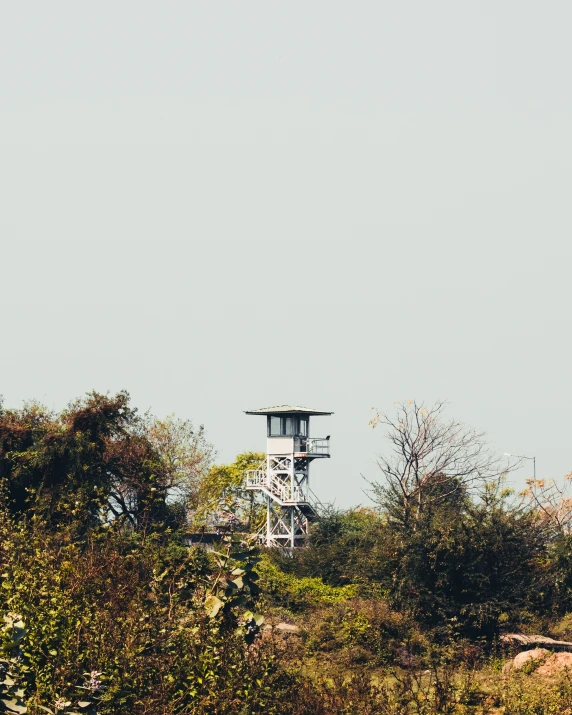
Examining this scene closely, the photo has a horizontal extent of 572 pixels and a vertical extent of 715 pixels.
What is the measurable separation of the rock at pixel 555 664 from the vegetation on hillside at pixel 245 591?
1.24 ft

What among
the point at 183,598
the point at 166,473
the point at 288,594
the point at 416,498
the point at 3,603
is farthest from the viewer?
the point at 166,473

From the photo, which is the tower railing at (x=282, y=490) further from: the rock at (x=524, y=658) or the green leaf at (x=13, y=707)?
the green leaf at (x=13, y=707)

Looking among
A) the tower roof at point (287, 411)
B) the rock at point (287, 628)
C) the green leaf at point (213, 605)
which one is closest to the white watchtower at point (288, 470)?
the tower roof at point (287, 411)

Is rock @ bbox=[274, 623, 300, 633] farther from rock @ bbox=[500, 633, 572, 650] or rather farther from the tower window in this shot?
the tower window

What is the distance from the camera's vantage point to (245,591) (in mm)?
19094

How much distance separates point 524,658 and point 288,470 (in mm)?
31322

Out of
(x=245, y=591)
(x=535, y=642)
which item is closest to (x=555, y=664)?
(x=535, y=642)

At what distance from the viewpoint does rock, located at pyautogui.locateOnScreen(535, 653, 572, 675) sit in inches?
1115

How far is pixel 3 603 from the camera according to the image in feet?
52.9

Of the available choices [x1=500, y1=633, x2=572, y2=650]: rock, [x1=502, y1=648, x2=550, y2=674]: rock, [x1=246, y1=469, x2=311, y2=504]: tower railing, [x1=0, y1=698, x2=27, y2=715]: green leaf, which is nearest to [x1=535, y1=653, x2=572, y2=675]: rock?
[x1=502, y1=648, x2=550, y2=674]: rock

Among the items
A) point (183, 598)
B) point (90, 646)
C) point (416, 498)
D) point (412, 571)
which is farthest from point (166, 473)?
point (90, 646)

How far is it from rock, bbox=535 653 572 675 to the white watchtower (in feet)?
100

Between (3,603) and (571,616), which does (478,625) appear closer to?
(571,616)

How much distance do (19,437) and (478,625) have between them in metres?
24.9
